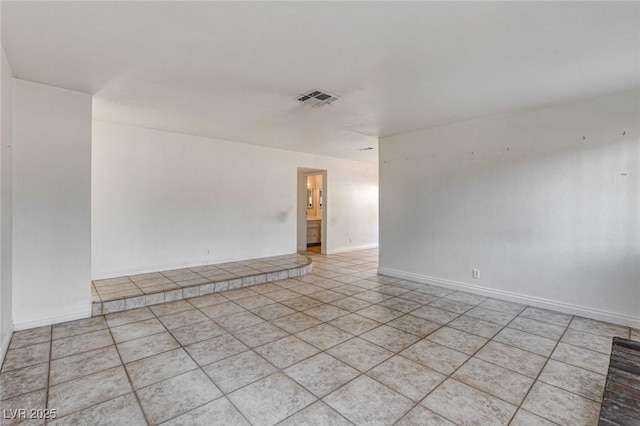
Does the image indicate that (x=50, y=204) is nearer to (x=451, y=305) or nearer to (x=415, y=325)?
(x=415, y=325)

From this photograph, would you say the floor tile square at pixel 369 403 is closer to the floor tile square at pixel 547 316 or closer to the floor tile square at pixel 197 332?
the floor tile square at pixel 197 332

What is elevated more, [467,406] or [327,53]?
[327,53]

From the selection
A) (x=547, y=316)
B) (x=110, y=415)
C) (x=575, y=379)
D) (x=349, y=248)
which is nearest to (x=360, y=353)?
(x=575, y=379)

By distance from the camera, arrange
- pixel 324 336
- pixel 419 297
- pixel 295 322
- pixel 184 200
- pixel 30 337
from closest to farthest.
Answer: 1. pixel 30 337
2. pixel 324 336
3. pixel 295 322
4. pixel 419 297
5. pixel 184 200

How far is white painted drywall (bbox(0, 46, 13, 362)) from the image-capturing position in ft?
8.09

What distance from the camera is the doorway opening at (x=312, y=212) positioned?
25.2 ft

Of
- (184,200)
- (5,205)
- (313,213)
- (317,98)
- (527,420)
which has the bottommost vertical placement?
(527,420)

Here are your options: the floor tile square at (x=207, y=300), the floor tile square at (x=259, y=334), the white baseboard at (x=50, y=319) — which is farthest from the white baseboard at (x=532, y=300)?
the white baseboard at (x=50, y=319)

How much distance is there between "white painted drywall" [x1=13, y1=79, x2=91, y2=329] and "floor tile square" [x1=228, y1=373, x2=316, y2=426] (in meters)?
2.46

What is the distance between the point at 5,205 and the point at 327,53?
3084mm

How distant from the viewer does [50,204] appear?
3125mm

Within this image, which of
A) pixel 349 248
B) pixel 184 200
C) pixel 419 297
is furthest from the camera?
pixel 349 248

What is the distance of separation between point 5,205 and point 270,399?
2.83m

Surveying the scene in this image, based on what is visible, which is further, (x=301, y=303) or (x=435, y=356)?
(x=301, y=303)
